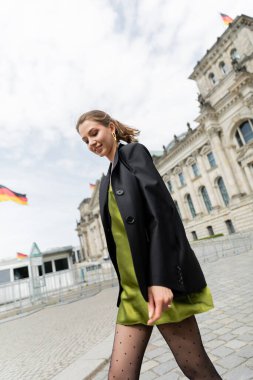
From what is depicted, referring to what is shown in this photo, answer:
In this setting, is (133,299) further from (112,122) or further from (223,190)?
(223,190)

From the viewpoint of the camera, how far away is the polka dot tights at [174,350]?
1.40 meters

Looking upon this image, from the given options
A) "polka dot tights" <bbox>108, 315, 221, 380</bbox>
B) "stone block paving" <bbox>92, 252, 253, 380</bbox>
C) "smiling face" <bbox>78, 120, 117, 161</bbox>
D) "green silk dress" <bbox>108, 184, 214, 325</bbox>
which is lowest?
→ "stone block paving" <bbox>92, 252, 253, 380</bbox>

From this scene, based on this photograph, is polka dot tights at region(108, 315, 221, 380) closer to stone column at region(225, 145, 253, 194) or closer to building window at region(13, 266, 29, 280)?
building window at region(13, 266, 29, 280)

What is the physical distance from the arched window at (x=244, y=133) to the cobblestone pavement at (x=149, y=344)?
2441 centimetres

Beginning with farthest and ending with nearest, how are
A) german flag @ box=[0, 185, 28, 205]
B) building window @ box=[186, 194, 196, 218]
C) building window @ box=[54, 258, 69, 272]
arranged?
building window @ box=[186, 194, 196, 218]
building window @ box=[54, 258, 69, 272]
german flag @ box=[0, 185, 28, 205]

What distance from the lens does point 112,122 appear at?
78.5 inches

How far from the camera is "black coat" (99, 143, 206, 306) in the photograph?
1.35 metres

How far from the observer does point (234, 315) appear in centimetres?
474

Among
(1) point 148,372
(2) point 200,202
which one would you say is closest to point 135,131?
(1) point 148,372

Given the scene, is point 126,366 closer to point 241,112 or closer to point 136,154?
point 136,154

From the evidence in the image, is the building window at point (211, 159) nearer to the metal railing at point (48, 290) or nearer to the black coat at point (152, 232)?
the metal railing at point (48, 290)

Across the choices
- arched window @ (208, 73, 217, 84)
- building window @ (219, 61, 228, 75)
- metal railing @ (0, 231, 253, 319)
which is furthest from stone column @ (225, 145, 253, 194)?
metal railing @ (0, 231, 253, 319)

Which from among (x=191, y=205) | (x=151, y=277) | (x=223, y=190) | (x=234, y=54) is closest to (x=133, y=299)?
(x=151, y=277)

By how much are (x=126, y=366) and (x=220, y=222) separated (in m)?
33.1
